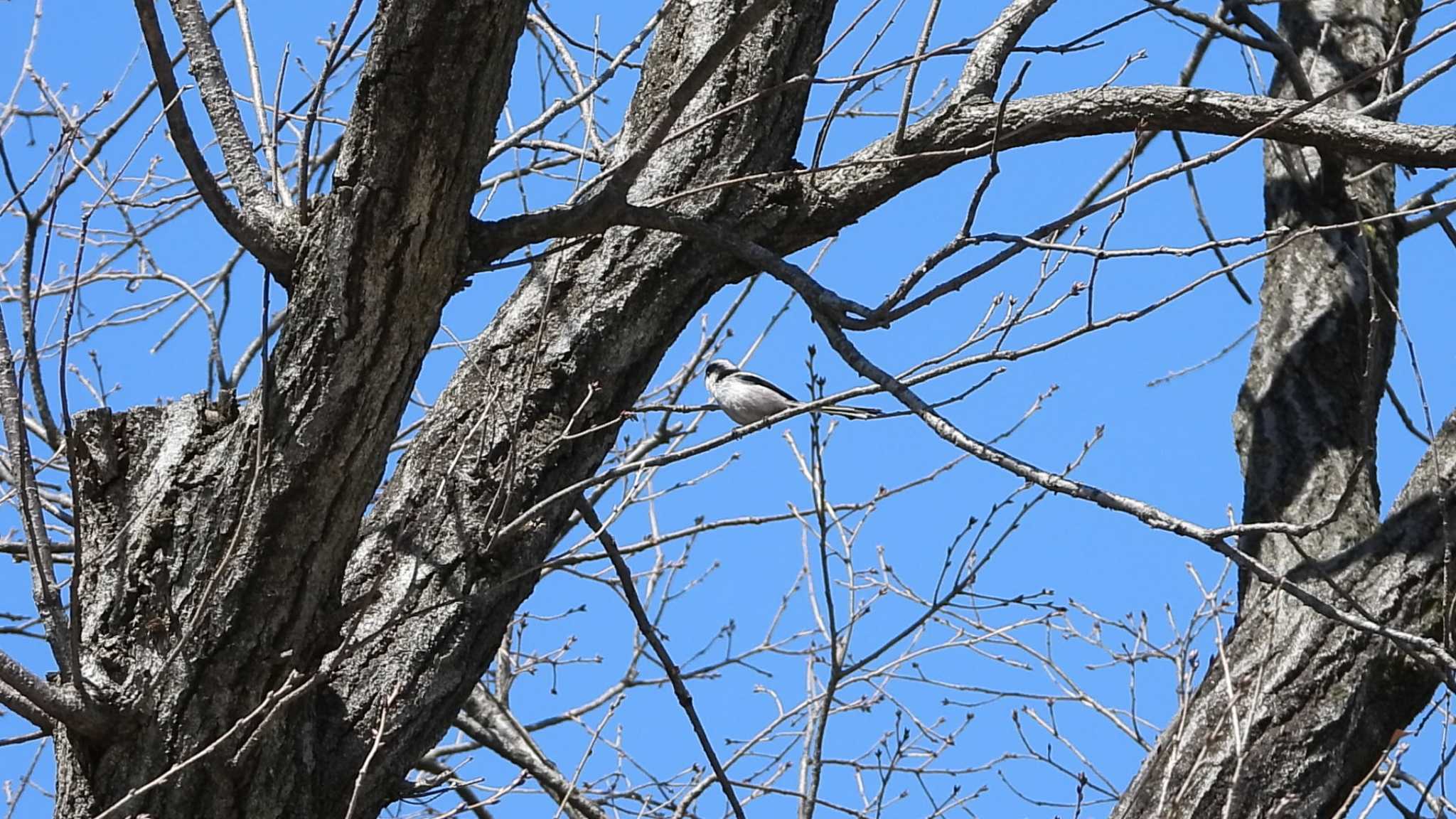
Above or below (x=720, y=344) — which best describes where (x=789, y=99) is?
below

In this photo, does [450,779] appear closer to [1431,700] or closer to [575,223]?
[575,223]

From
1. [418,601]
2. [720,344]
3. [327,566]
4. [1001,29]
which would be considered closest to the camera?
[327,566]

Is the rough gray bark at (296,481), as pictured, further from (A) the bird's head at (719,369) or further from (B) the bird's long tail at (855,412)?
(A) the bird's head at (719,369)

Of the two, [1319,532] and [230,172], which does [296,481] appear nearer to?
[230,172]

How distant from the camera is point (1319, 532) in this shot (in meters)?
3.28

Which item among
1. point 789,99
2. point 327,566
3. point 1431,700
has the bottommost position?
point 1431,700

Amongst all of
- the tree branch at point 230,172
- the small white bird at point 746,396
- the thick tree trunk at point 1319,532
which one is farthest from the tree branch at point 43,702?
the small white bird at point 746,396

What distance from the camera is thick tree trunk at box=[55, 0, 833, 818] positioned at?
7.59 feet

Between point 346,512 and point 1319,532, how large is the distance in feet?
7.18

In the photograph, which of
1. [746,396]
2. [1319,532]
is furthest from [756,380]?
[1319,532]

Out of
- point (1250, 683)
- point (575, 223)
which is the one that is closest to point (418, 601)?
point (575, 223)

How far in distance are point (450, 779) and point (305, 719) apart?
56 cm

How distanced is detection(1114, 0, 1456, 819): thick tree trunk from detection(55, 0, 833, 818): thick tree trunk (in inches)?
54.4

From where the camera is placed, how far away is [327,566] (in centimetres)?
243
